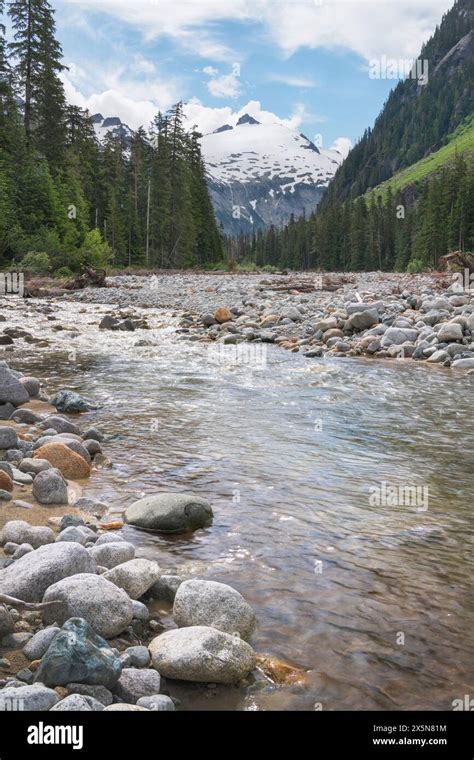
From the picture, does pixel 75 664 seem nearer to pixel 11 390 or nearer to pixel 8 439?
pixel 8 439

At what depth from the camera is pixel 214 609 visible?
3.39m

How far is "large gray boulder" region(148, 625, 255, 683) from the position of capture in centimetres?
295

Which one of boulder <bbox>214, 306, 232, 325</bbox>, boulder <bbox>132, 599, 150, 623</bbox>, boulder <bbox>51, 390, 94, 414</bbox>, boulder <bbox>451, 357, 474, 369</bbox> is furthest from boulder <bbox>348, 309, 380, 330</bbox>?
boulder <bbox>132, 599, 150, 623</bbox>

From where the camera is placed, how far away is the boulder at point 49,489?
16.7 feet

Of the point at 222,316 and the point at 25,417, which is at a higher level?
the point at 222,316

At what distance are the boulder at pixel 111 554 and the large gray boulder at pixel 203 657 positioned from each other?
2.99ft

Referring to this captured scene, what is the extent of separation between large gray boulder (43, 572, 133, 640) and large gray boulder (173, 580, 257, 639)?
0.30m

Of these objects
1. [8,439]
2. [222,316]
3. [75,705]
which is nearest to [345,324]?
[222,316]

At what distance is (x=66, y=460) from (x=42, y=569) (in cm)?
254

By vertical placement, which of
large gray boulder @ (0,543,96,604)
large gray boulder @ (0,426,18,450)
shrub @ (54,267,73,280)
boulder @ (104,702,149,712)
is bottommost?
boulder @ (104,702,149,712)

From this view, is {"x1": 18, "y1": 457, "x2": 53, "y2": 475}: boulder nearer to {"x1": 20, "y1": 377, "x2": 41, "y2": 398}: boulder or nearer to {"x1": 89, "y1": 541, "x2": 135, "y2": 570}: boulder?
{"x1": 89, "y1": 541, "x2": 135, "y2": 570}: boulder

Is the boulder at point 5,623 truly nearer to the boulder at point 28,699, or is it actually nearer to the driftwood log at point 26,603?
the driftwood log at point 26,603
